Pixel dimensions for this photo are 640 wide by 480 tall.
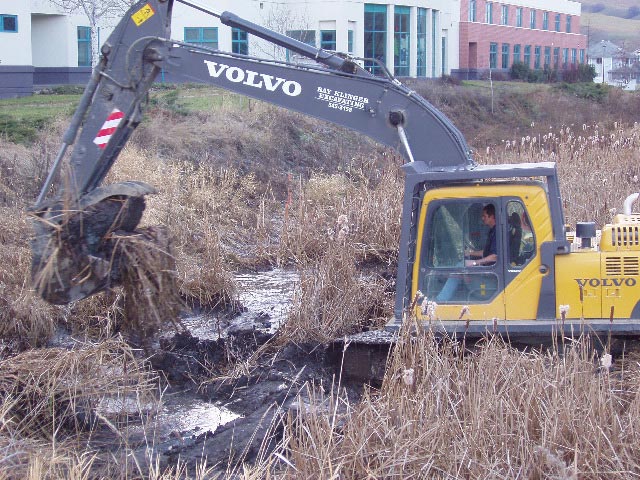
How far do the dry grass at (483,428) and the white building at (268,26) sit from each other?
20.7m

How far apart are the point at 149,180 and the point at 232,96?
12143 mm

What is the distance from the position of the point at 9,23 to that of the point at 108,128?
2620cm

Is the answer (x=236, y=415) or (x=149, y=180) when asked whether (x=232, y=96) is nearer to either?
(x=149, y=180)

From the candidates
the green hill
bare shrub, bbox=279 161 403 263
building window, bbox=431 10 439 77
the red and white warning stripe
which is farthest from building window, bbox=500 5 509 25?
Answer: the red and white warning stripe

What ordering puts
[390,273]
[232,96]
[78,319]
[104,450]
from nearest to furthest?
[104,450]
[78,319]
[390,273]
[232,96]

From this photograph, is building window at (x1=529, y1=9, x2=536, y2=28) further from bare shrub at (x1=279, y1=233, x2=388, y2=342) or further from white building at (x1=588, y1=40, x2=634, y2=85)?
A: bare shrub at (x1=279, y1=233, x2=388, y2=342)

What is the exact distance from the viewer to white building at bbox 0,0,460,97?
31.2m

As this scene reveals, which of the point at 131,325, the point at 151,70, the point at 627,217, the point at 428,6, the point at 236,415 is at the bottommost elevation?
the point at 236,415

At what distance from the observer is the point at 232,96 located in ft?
88.9

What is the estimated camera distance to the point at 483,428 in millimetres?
5145

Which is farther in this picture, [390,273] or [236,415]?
[390,273]

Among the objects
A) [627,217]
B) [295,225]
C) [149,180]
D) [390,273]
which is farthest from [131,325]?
[149,180]

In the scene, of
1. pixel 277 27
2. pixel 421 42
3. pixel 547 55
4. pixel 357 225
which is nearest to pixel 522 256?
Result: pixel 357 225

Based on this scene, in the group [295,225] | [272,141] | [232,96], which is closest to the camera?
[295,225]
